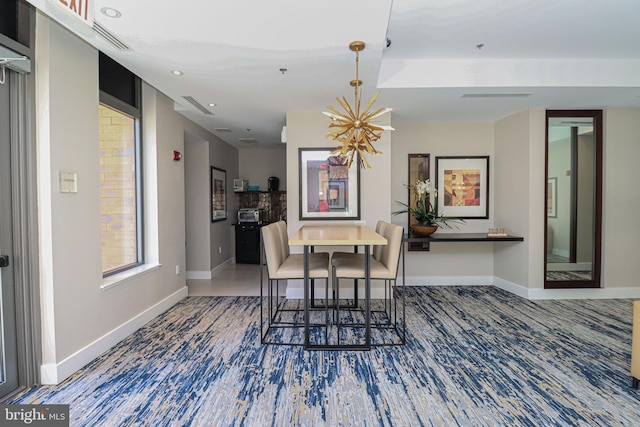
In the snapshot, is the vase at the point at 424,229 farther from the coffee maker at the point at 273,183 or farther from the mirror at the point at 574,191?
the coffee maker at the point at 273,183

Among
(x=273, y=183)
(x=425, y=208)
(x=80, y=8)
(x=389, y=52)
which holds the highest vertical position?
(x=389, y=52)

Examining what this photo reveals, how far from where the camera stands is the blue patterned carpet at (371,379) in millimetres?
1870

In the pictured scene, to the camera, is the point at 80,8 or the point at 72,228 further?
the point at 72,228

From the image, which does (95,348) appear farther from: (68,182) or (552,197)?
(552,197)

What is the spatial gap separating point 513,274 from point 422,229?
142 cm

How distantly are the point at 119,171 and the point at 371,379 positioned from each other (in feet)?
9.70

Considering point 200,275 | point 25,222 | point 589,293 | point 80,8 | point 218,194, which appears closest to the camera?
point 80,8

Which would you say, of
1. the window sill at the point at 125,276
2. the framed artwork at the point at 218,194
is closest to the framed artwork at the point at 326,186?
the window sill at the point at 125,276

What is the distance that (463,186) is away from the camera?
4.76 meters

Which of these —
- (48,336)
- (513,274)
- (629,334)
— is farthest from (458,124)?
(48,336)

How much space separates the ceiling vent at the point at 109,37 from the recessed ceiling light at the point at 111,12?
0.15 metres

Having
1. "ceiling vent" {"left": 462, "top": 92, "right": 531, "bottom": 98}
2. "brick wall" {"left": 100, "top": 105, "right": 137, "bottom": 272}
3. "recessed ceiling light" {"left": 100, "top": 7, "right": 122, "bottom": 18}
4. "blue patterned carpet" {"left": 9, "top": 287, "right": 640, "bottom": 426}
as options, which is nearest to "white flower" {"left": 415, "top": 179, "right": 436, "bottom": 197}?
"ceiling vent" {"left": 462, "top": 92, "right": 531, "bottom": 98}

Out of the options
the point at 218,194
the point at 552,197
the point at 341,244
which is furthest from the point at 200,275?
the point at 552,197

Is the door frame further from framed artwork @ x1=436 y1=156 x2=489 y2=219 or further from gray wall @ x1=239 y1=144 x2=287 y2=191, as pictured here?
gray wall @ x1=239 y1=144 x2=287 y2=191
